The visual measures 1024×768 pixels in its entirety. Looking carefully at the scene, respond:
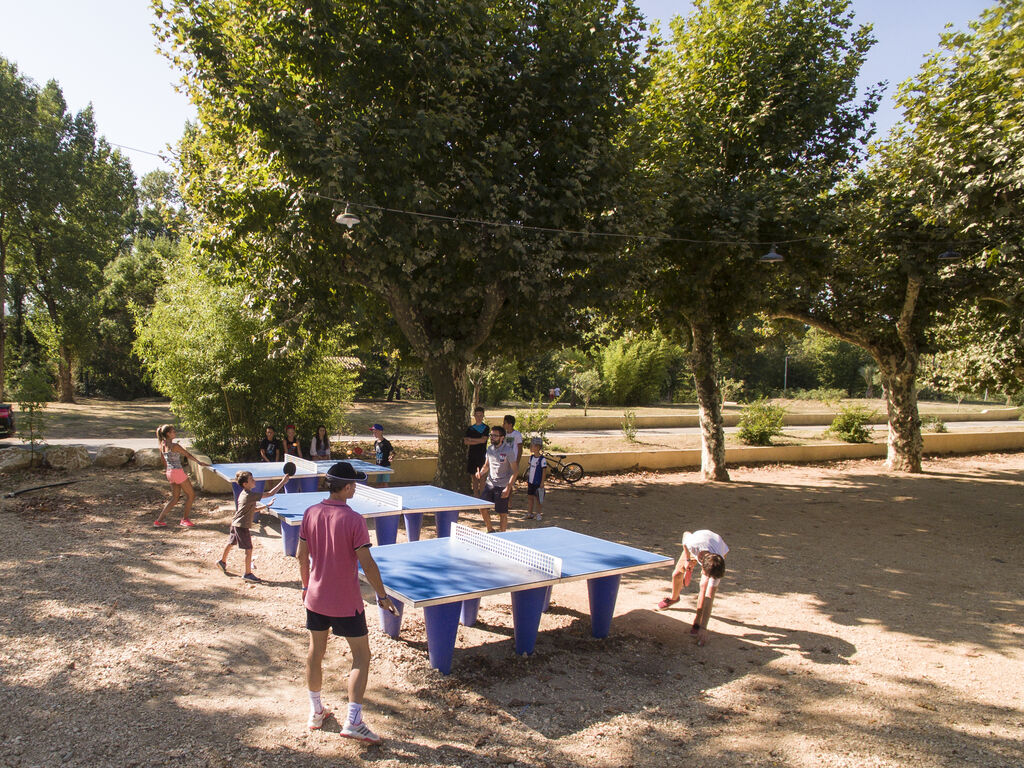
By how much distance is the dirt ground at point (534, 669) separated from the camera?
430 centimetres

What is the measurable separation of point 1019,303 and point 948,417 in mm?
33678

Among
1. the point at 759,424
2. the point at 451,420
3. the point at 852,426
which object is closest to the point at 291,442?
the point at 451,420

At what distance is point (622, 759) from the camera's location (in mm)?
4230

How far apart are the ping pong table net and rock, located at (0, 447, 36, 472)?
10851 millimetres

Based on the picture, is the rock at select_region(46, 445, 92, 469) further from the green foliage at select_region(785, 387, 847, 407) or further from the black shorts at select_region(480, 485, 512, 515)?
the green foliage at select_region(785, 387, 847, 407)

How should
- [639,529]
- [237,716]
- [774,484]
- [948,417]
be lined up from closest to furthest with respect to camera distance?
[237,716] < [639,529] < [774,484] < [948,417]

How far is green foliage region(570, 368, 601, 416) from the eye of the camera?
36.3 metres

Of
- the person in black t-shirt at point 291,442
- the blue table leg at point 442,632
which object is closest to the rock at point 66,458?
the person in black t-shirt at point 291,442

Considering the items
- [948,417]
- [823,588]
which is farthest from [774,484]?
[948,417]

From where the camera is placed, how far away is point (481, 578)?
18.2 ft

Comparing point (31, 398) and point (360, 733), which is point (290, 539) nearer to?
point (360, 733)

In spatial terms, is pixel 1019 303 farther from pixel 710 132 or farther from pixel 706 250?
pixel 710 132

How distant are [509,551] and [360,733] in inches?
91.2

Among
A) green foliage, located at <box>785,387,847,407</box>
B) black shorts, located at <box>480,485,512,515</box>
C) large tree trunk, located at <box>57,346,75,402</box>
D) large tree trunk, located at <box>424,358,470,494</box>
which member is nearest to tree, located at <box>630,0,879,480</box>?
large tree trunk, located at <box>424,358,470,494</box>
